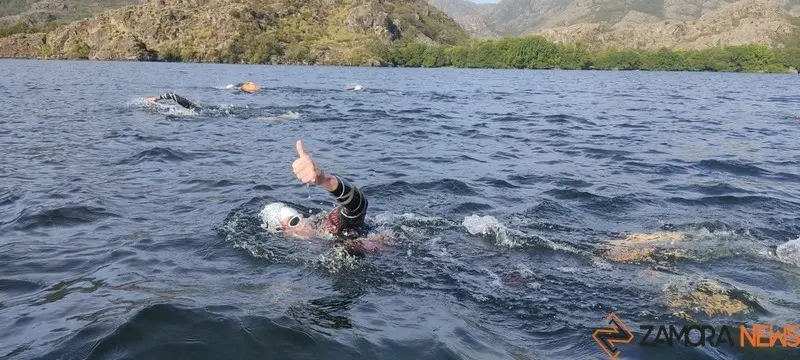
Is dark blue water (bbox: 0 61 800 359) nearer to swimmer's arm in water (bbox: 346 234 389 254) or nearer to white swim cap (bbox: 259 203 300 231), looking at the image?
swimmer's arm in water (bbox: 346 234 389 254)

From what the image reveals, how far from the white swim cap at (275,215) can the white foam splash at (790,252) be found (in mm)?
6916

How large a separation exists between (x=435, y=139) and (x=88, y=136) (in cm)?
1104

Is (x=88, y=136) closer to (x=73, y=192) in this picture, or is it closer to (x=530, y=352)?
(x=73, y=192)

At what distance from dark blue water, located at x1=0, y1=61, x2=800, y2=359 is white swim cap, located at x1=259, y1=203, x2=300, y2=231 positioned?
0.32 metres

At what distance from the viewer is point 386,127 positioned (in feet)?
72.0

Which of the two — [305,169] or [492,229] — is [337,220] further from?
[492,229]

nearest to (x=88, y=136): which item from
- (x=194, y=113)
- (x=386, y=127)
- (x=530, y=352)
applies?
(x=194, y=113)

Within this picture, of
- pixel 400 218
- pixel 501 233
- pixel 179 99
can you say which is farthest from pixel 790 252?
pixel 179 99

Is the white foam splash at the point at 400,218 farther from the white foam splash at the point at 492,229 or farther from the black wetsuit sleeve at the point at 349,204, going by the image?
the black wetsuit sleeve at the point at 349,204

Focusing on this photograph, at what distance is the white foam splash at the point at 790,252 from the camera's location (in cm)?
745

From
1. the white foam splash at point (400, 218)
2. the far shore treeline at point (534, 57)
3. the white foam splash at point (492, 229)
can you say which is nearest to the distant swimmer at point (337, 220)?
the white foam splash at point (400, 218)

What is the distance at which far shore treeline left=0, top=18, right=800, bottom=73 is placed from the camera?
11800cm

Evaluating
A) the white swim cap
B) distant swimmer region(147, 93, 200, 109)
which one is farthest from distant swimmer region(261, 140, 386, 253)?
distant swimmer region(147, 93, 200, 109)

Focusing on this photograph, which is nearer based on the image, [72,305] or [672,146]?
[72,305]
